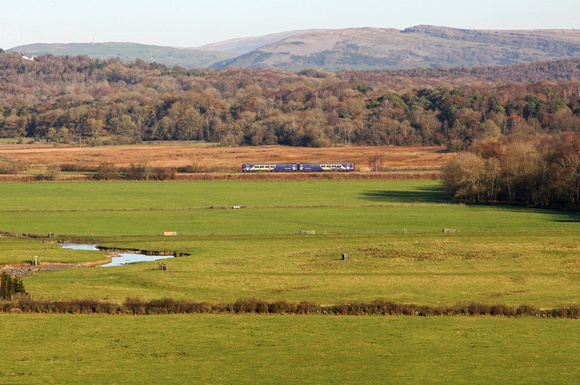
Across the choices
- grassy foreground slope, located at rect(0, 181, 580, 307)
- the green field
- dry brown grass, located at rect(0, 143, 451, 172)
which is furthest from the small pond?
dry brown grass, located at rect(0, 143, 451, 172)

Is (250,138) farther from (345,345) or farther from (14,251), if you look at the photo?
(345,345)

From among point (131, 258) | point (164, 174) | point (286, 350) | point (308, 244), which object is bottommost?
point (131, 258)

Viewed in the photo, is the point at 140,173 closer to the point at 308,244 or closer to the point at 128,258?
the point at 128,258

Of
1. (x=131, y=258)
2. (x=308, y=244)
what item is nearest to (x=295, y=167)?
(x=308, y=244)

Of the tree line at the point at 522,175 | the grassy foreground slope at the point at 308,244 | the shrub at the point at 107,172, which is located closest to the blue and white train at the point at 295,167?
the shrub at the point at 107,172

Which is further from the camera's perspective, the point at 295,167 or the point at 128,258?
the point at 295,167

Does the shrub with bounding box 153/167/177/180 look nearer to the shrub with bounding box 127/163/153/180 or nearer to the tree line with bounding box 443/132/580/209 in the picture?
the shrub with bounding box 127/163/153/180
